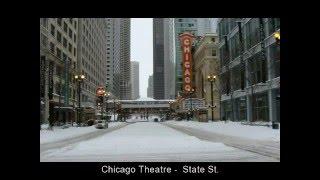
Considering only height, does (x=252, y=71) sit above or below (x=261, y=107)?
above

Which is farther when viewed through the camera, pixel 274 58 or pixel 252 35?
pixel 252 35

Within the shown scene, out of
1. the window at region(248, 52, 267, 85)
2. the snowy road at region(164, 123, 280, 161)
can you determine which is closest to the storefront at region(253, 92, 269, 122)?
the window at region(248, 52, 267, 85)

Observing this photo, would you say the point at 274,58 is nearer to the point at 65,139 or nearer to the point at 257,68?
the point at 257,68

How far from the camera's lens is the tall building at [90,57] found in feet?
287

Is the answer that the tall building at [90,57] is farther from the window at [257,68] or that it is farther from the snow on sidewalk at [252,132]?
the snow on sidewalk at [252,132]

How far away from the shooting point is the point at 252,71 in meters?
47.8

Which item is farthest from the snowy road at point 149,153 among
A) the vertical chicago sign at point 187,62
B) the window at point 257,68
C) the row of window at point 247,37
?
the vertical chicago sign at point 187,62

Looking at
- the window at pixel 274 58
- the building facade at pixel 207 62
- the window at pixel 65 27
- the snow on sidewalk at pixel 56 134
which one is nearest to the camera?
the snow on sidewalk at pixel 56 134

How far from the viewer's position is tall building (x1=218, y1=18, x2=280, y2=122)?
42156 mm

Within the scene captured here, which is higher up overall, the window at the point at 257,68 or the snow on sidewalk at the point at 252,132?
the window at the point at 257,68

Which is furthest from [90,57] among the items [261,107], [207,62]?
[261,107]

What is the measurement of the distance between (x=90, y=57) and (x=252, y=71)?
5796cm

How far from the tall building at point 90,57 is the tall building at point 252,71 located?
31.1 meters
